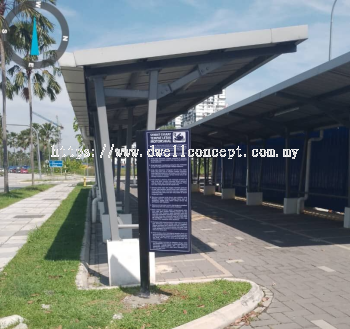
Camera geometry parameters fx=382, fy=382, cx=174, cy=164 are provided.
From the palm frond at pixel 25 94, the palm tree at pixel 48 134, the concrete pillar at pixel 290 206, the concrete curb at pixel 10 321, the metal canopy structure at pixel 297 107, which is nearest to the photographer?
the concrete curb at pixel 10 321

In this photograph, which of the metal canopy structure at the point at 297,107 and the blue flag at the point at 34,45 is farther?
the blue flag at the point at 34,45

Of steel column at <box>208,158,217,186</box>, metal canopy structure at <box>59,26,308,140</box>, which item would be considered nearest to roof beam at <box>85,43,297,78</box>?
metal canopy structure at <box>59,26,308,140</box>

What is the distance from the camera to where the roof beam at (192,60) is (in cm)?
583

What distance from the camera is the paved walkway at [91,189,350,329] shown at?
189 inches

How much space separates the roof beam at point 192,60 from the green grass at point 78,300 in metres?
3.16

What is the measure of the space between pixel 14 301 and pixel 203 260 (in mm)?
3681

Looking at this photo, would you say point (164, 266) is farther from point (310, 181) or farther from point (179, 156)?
point (310, 181)

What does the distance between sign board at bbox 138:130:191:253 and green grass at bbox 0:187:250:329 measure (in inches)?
28.7

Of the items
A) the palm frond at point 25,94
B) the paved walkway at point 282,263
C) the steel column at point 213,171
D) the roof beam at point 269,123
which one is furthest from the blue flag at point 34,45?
the paved walkway at point 282,263

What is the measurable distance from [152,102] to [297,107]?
6.99 meters

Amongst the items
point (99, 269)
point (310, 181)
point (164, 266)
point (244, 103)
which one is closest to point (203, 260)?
point (164, 266)

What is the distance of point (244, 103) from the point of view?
11695 mm

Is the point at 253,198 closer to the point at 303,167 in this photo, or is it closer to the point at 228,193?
the point at 303,167

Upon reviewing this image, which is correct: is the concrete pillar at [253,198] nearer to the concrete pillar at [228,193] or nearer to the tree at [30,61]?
the concrete pillar at [228,193]
